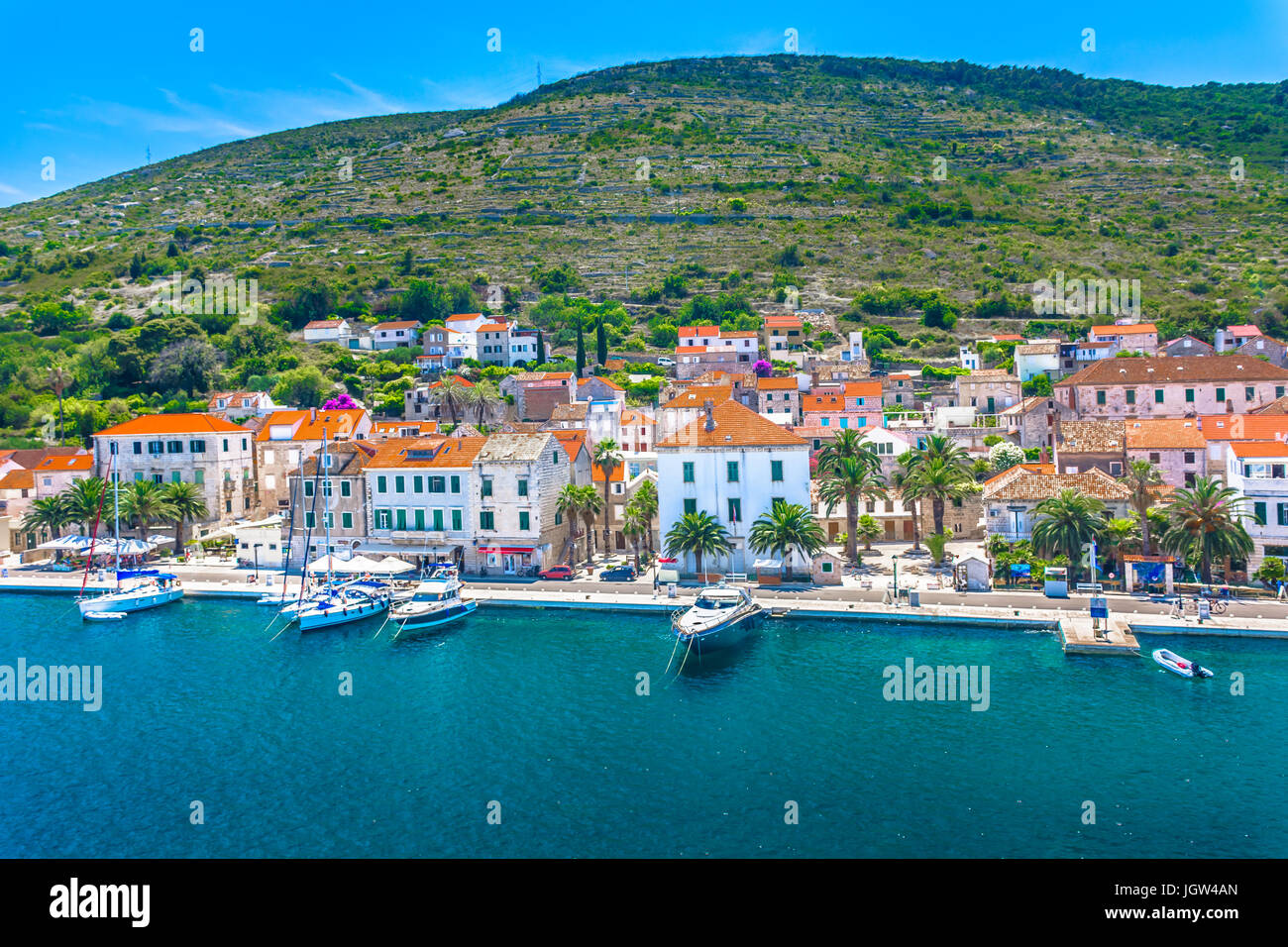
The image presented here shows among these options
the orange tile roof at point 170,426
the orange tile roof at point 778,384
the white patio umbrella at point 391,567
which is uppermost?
the orange tile roof at point 778,384

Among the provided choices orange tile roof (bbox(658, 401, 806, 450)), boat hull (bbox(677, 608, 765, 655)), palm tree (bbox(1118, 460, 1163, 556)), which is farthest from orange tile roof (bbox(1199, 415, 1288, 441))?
boat hull (bbox(677, 608, 765, 655))

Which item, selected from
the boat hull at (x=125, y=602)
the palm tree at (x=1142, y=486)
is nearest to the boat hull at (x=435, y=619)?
the boat hull at (x=125, y=602)

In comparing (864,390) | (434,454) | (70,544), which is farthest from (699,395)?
(70,544)

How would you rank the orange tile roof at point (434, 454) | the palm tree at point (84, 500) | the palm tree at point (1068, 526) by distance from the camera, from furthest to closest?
the palm tree at point (84, 500) → the orange tile roof at point (434, 454) → the palm tree at point (1068, 526)

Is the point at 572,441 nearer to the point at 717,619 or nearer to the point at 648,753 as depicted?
the point at 717,619

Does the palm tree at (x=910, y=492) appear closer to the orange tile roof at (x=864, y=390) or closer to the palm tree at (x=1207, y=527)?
the palm tree at (x=1207, y=527)
